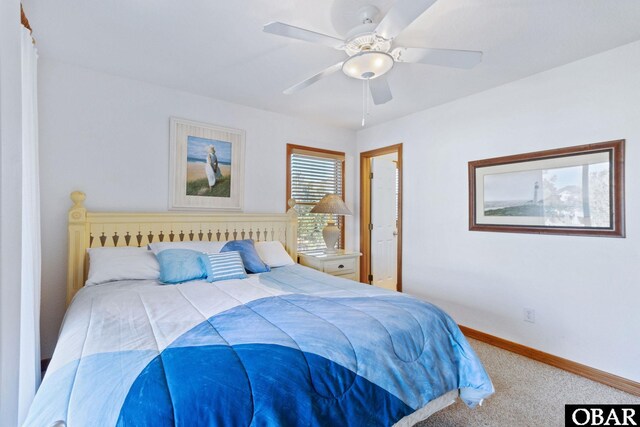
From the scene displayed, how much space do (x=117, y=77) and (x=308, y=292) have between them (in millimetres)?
Answer: 2541

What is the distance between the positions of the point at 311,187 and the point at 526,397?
9.71ft

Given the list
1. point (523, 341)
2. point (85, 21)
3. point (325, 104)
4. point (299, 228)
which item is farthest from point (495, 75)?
point (85, 21)

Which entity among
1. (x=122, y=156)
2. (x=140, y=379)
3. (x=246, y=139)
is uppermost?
(x=246, y=139)

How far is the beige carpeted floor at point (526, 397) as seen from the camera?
6.05 ft

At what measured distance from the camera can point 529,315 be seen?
8.69 feet

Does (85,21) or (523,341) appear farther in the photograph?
(523,341)

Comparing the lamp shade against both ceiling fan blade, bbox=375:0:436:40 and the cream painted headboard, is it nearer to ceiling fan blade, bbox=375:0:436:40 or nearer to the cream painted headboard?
the cream painted headboard

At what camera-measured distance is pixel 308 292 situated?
198 centimetres

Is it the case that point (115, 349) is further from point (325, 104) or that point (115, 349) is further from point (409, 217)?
point (409, 217)

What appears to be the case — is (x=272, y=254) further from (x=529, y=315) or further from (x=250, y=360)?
(x=529, y=315)

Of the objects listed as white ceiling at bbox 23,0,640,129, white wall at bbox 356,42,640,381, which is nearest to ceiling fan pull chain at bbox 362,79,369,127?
white ceiling at bbox 23,0,640,129

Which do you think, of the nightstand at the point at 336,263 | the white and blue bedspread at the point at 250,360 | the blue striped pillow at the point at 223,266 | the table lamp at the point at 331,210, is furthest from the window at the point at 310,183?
the white and blue bedspread at the point at 250,360

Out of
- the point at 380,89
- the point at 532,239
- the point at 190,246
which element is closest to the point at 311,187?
the point at 190,246

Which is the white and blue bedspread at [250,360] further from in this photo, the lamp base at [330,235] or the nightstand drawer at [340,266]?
the lamp base at [330,235]
